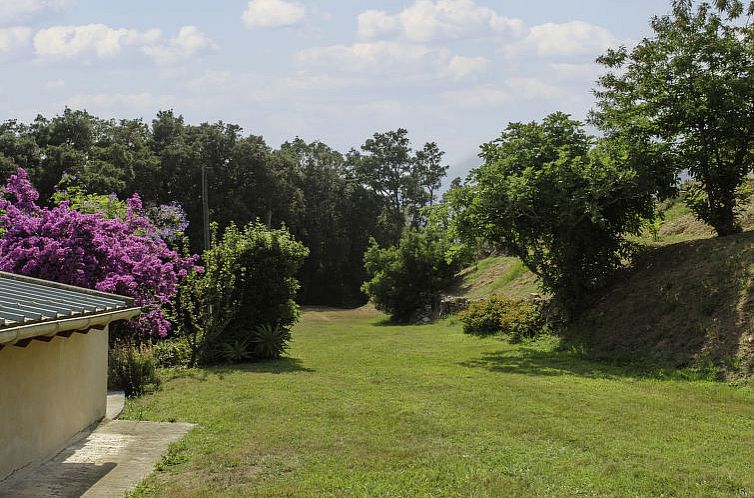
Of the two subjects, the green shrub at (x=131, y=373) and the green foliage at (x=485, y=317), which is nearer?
the green shrub at (x=131, y=373)

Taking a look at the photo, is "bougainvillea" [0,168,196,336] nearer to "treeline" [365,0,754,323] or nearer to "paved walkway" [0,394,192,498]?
"paved walkway" [0,394,192,498]

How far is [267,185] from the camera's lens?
154 ft

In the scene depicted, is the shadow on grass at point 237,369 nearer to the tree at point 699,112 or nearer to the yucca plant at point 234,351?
the yucca plant at point 234,351

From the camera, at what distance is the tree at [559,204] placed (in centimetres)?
1605

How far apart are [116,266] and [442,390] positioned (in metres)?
6.94

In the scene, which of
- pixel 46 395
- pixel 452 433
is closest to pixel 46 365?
pixel 46 395

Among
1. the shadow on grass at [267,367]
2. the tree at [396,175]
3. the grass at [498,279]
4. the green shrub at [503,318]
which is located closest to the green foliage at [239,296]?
the shadow on grass at [267,367]

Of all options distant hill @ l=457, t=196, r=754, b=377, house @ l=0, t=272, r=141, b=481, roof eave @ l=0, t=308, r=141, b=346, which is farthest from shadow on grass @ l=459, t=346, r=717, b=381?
roof eave @ l=0, t=308, r=141, b=346

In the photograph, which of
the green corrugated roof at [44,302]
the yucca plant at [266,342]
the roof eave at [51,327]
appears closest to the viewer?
the roof eave at [51,327]

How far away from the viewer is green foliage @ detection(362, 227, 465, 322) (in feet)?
106

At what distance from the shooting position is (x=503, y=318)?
66.5 ft

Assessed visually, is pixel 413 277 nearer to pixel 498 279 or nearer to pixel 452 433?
pixel 498 279

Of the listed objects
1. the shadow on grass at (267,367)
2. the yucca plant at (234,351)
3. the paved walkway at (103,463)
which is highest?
the paved walkway at (103,463)

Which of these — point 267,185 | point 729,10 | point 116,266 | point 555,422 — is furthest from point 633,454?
point 267,185
